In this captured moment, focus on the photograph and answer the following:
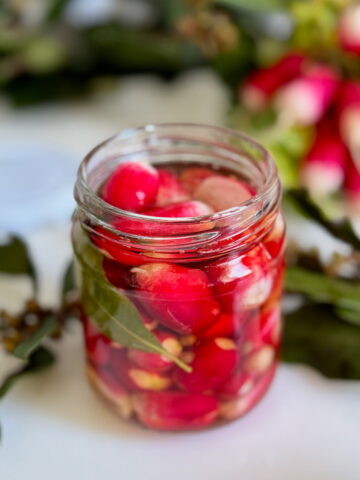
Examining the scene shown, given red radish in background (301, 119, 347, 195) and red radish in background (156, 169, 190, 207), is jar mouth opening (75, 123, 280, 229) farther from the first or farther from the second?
red radish in background (301, 119, 347, 195)

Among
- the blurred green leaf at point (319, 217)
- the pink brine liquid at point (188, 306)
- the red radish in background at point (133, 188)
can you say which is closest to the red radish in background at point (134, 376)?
the pink brine liquid at point (188, 306)

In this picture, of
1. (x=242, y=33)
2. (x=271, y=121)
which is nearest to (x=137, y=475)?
(x=271, y=121)

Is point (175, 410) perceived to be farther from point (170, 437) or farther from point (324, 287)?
point (324, 287)

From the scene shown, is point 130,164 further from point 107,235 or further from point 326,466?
point 326,466

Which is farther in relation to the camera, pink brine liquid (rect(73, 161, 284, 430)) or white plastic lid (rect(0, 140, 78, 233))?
white plastic lid (rect(0, 140, 78, 233))

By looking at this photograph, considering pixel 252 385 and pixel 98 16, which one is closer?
pixel 252 385

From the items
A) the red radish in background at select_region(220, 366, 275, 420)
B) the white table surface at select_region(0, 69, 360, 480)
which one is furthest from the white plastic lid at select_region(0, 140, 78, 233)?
the red radish in background at select_region(220, 366, 275, 420)
